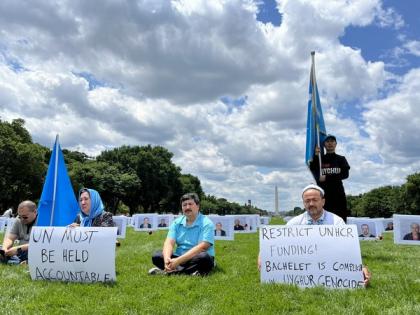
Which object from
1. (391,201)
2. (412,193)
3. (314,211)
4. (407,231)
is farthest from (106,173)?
(391,201)

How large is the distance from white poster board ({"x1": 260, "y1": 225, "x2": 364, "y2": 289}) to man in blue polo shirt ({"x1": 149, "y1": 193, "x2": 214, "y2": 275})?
1476mm

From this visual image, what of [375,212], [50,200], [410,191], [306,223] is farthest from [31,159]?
[375,212]

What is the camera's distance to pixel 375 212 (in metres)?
122

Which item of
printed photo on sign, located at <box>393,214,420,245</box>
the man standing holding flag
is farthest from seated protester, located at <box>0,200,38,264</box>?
printed photo on sign, located at <box>393,214,420,245</box>

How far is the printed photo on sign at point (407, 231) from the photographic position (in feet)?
47.5

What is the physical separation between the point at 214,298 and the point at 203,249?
6.52ft

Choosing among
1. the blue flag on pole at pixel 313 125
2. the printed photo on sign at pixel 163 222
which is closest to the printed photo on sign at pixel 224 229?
the blue flag on pole at pixel 313 125

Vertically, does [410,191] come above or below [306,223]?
above

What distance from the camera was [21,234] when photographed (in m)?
10.1

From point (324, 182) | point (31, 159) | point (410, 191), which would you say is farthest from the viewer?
point (410, 191)

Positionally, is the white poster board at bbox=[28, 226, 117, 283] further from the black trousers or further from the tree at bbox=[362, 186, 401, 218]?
the tree at bbox=[362, 186, 401, 218]

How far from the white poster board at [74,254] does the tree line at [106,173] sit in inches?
1886

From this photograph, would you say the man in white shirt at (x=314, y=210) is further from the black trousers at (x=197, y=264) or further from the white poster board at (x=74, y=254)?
the white poster board at (x=74, y=254)

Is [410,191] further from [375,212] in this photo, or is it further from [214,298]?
[214,298]
